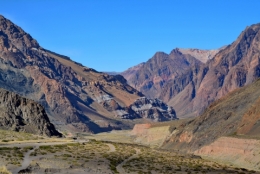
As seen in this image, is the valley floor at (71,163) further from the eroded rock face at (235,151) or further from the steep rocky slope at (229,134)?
the steep rocky slope at (229,134)

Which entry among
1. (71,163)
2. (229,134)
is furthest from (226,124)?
(71,163)

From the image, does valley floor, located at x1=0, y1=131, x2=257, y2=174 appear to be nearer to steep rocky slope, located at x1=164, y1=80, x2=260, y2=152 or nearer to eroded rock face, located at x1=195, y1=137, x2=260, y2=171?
eroded rock face, located at x1=195, y1=137, x2=260, y2=171

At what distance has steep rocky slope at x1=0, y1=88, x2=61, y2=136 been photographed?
114 meters

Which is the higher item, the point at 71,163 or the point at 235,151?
the point at 235,151

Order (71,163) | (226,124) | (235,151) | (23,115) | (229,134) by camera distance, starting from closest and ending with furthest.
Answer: (71,163) < (235,151) < (23,115) < (229,134) < (226,124)

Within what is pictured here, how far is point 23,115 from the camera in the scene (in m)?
124

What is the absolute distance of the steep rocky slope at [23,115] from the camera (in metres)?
114

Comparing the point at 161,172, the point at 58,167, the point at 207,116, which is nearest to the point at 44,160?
the point at 58,167

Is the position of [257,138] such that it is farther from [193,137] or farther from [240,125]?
[193,137]

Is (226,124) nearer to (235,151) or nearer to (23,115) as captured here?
(235,151)

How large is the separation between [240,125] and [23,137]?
6267cm

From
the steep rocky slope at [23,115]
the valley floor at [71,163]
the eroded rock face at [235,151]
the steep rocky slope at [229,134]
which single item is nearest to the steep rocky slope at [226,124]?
the steep rocky slope at [229,134]

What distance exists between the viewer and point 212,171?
71.4 m

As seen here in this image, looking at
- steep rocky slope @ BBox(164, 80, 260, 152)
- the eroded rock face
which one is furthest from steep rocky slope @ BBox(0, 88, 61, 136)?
steep rocky slope @ BBox(164, 80, 260, 152)
